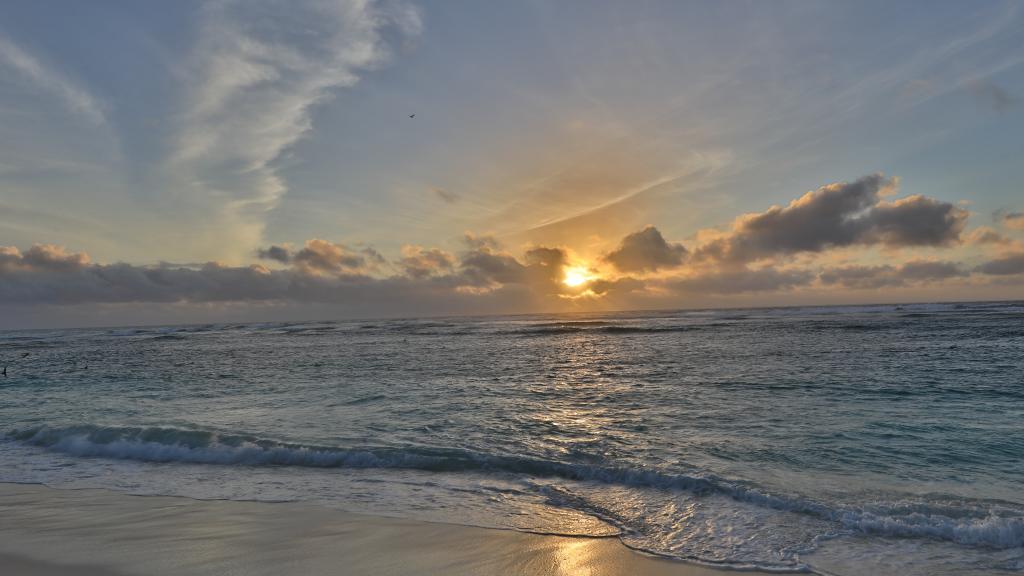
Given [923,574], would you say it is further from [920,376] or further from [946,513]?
[920,376]

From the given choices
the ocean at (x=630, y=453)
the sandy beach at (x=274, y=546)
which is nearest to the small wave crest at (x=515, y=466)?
the ocean at (x=630, y=453)

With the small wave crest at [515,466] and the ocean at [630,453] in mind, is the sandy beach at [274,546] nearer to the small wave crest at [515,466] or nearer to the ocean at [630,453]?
the ocean at [630,453]

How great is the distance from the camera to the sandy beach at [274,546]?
717cm

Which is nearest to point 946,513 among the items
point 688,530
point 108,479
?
point 688,530

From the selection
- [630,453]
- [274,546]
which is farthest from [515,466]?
[274,546]

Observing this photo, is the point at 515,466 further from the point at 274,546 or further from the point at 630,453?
the point at 274,546

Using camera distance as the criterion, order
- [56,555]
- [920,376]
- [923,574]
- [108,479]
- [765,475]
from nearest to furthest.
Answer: [923,574], [56,555], [765,475], [108,479], [920,376]

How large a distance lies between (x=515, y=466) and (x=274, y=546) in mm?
5771

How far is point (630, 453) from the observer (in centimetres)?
1277

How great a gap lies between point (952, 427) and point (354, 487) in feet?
52.9

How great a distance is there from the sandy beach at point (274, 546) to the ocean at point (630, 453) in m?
0.68

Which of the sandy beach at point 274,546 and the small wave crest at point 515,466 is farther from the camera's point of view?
the small wave crest at point 515,466

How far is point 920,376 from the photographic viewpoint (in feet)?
76.4

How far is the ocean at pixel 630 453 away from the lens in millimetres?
8406
